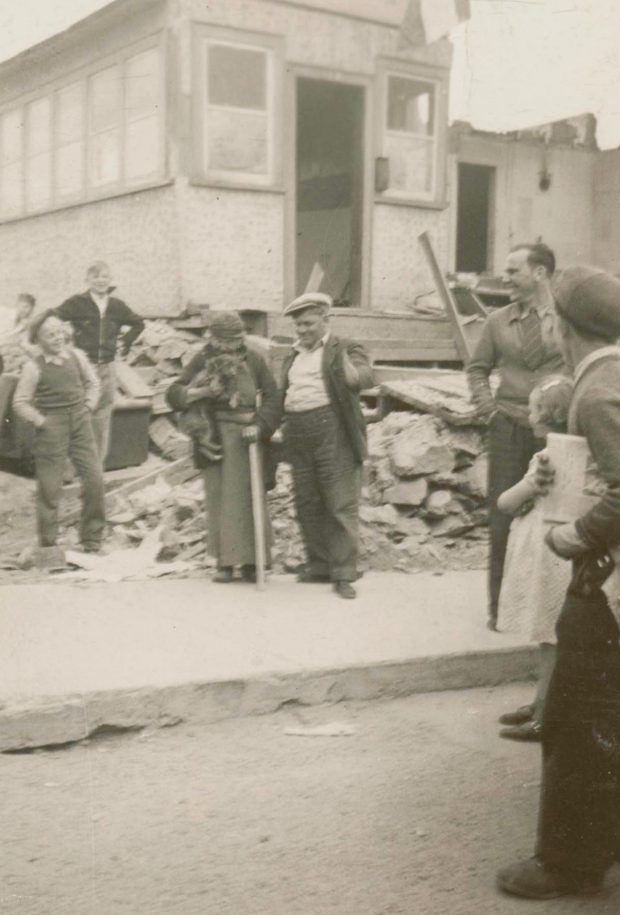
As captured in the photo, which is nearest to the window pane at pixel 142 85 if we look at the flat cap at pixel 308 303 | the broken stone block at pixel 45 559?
the broken stone block at pixel 45 559

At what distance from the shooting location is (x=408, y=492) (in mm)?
10062

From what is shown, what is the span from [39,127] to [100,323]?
6.09 metres

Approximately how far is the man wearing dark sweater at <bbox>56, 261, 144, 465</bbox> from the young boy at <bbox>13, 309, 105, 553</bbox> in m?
1.66

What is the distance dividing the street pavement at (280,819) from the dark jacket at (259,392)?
8.32ft

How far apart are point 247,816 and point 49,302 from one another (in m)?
13.0

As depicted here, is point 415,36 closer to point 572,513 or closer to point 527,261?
point 527,261

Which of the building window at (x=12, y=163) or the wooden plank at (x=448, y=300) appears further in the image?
the building window at (x=12, y=163)

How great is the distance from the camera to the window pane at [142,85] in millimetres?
13547

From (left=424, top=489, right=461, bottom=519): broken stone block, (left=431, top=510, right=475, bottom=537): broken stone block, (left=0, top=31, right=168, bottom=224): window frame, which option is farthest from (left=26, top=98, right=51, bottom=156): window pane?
(left=431, top=510, right=475, bottom=537): broken stone block

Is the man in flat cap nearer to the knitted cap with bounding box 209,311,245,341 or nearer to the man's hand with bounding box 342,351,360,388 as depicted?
the man's hand with bounding box 342,351,360,388

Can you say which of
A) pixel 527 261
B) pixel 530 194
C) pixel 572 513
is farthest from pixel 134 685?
pixel 530 194

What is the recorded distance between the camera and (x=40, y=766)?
15.8 ft

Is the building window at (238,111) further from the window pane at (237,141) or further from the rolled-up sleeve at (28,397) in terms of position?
the rolled-up sleeve at (28,397)

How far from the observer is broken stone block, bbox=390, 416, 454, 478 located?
10.1m
